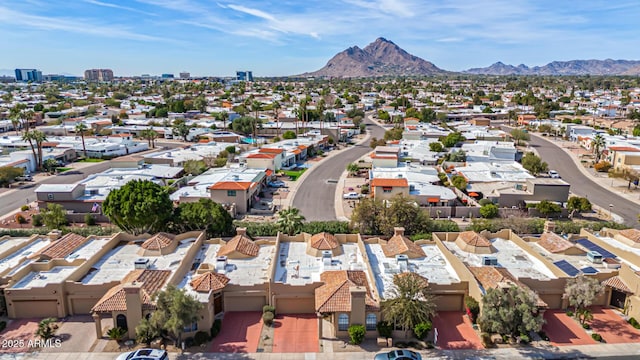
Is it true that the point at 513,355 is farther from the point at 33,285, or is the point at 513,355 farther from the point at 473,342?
the point at 33,285

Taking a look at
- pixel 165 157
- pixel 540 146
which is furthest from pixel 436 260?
pixel 540 146

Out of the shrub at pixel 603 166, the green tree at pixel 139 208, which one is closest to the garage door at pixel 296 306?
the green tree at pixel 139 208

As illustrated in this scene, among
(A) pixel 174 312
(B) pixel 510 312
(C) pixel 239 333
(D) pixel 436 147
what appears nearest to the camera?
(A) pixel 174 312

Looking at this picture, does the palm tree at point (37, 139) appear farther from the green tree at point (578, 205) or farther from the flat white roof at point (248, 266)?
the green tree at point (578, 205)

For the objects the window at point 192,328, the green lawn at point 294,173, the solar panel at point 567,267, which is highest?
the solar panel at point 567,267

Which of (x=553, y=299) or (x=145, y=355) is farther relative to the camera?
(x=553, y=299)

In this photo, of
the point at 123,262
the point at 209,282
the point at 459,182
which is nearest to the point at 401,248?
the point at 209,282

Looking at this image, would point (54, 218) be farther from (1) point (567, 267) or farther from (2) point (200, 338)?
(1) point (567, 267)
